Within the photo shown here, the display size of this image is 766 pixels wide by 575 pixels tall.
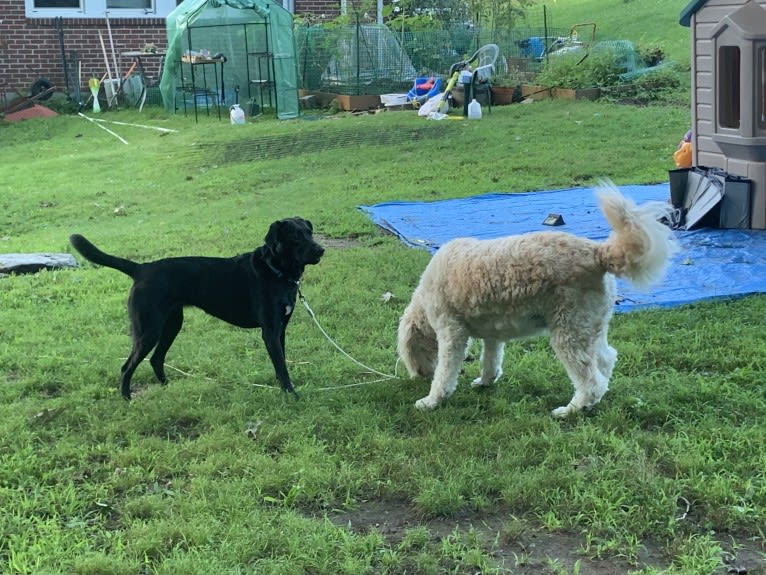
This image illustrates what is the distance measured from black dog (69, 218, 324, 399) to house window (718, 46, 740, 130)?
216 inches

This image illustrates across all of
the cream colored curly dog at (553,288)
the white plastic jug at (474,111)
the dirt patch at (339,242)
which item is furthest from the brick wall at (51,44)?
the cream colored curly dog at (553,288)

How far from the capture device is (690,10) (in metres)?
9.05

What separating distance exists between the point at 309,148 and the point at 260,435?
391 inches

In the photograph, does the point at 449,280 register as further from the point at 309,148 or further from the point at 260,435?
the point at 309,148

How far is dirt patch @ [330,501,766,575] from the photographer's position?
3.09 meters

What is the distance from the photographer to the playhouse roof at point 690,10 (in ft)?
29.0

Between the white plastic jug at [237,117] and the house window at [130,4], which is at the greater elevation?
the house window at [130,4]

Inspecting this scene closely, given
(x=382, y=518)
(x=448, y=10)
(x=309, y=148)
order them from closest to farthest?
(x=382, y=518) → (x=309, y=148) → (x=448, y=10)

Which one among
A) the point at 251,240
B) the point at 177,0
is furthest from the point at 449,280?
the point at 177,0

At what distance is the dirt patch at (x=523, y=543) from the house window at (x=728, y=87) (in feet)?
21.0

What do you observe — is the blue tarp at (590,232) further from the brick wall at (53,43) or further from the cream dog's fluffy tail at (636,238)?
the brick wall at (53,43)

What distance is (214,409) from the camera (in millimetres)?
4680

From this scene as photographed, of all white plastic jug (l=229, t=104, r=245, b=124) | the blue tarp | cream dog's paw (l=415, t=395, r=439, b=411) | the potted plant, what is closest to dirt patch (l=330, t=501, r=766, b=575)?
cream dog's paw (l=415, t=395, r=439, b=411)

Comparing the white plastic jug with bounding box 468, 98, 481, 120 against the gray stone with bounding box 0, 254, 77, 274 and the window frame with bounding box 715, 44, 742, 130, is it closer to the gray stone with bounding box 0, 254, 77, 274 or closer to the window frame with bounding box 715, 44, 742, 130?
the window frame with bounding box 715, 44, 742, 130
